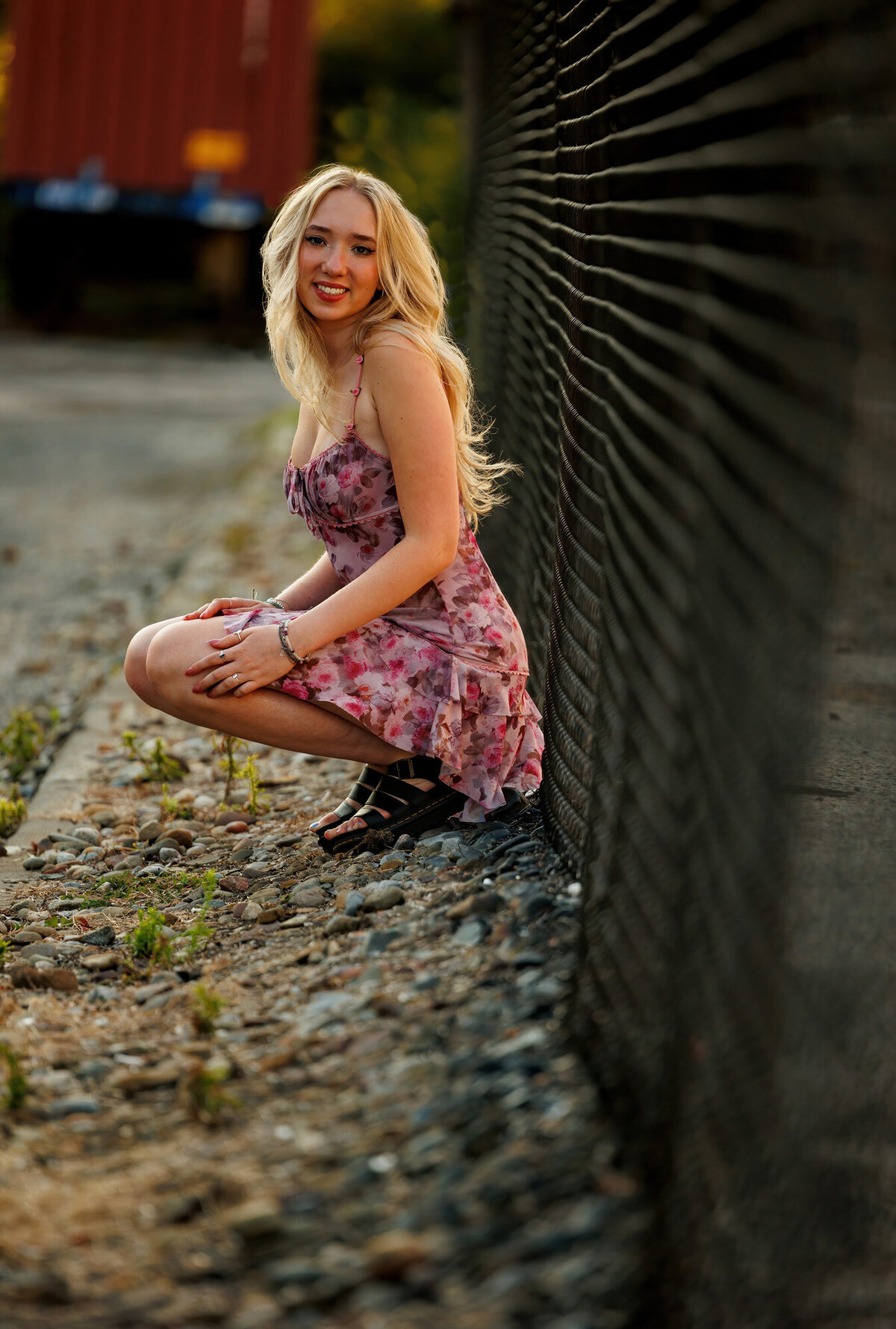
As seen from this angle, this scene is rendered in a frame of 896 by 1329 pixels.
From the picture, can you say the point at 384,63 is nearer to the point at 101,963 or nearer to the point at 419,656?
the point at 419,656

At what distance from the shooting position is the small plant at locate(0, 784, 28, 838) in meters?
3.68

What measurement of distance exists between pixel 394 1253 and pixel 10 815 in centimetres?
230

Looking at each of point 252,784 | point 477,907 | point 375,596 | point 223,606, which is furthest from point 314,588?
point 477,907

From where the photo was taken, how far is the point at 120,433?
384 inches

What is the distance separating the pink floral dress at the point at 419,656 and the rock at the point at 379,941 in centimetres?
52

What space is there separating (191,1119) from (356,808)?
122 cm

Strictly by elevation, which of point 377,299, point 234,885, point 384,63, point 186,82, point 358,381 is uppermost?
point 384,63

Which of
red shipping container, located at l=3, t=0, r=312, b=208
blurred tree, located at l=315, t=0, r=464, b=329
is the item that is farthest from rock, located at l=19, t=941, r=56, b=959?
blurred tree, located at l=315, t=0, r=464, b=329

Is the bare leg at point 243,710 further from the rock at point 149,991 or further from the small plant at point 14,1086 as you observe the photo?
the small plant at point 14,1086

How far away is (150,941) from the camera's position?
2.71 metres

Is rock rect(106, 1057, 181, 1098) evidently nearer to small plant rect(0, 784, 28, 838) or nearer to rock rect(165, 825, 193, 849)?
rock rect(165, 825, 193, 849)

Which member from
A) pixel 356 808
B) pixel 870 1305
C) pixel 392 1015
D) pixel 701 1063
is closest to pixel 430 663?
pixel 356 808

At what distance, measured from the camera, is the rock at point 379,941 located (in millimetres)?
2500

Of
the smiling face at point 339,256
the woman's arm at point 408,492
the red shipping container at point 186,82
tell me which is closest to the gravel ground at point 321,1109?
the woman's arm at point 408,492
